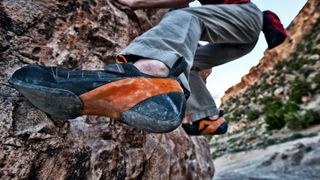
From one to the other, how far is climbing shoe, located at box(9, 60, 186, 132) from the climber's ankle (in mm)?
57

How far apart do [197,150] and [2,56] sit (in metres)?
2.71

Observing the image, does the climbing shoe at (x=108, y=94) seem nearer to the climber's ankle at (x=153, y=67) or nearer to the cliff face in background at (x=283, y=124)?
the climber's ankle at (x=153, y=67)

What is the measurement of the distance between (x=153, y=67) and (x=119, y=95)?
0.23 meters

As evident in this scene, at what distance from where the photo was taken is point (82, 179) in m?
1.76

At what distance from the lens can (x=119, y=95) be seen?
54.1 inches

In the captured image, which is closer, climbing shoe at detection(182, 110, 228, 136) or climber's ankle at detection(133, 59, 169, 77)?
climber's ankle at detection(133, 59, 169, 77)

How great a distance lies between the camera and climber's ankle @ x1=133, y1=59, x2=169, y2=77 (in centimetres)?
150

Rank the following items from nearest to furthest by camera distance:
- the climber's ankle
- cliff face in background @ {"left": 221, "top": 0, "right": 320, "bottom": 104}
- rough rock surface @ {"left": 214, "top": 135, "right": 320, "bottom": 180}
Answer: the climber's ankle
rough rock surface @ {"left": 214, "top": 135, "right": 320, "bottom": 180}
cliff face in background @ {"left": 221, "top": 0, "right": 320, "bottom": 104}

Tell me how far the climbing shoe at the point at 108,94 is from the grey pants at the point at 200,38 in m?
0.17

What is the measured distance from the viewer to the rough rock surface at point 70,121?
1498 mm

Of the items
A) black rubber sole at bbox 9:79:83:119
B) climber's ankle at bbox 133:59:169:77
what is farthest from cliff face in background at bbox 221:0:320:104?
black rubber sole at bbox 9:79:83:119

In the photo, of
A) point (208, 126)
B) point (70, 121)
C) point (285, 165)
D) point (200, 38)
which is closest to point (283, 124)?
point (285, 165)

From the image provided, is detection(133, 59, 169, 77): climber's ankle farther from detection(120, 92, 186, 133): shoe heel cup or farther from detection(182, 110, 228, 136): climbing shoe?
detection(182, 110, 228, 136): climbing shoe

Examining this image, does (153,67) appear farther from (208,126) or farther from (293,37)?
(293,37)
